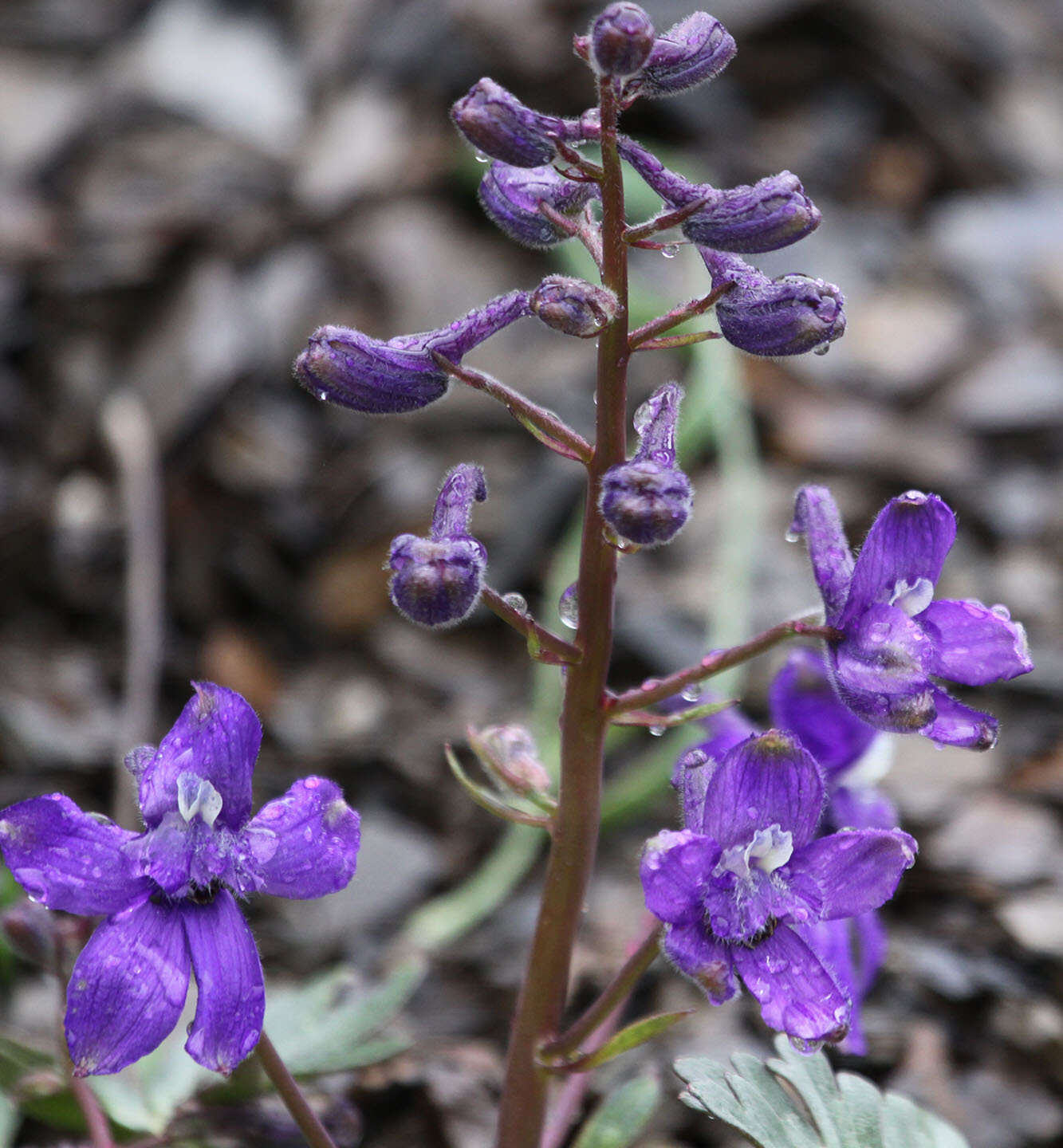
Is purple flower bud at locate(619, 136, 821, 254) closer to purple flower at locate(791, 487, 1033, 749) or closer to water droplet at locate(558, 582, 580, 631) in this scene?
purple flower at locate(791, 487, 1033, 749)

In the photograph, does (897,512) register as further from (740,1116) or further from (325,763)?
(325,763)

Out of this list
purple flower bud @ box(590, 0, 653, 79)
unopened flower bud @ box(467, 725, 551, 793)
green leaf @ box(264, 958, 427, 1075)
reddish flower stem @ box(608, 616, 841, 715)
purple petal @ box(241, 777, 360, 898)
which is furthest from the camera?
green leaf @ box(264, 958, 427, 1075)

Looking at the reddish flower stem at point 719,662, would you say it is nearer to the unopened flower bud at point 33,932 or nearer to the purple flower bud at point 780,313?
the purple flower bud at point 780,313

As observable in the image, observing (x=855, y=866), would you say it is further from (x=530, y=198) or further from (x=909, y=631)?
(x=530, y=198)

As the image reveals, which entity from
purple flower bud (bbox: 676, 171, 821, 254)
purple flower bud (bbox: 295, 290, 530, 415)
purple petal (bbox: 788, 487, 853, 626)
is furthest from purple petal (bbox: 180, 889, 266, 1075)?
purple flower bud (bbox: 676, 171, 821, 254)

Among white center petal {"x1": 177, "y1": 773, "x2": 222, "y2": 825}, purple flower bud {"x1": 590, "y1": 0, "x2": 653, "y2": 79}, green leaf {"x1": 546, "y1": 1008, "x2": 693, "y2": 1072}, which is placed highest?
purple flower bud {"x1": 590, "y1": 0, "x2": 653, "y2": 79}

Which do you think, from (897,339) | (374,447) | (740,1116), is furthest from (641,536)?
(897,339)
